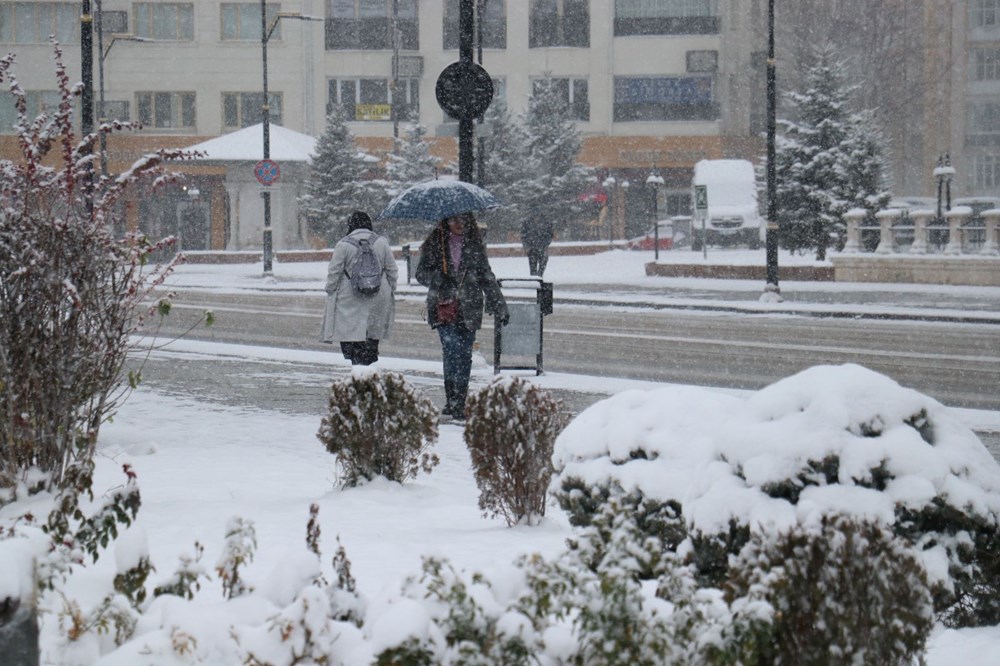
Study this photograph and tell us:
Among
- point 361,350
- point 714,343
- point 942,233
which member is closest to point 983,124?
point 942,233

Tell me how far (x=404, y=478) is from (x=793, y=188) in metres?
30.5

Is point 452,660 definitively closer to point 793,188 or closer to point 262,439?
point 262,439

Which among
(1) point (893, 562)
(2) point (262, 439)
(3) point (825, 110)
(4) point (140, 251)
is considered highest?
(3) point (825, 110)

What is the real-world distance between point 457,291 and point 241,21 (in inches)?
2164

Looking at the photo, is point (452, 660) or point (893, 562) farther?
point (893, 562)

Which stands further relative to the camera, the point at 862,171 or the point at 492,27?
the point at 492,27

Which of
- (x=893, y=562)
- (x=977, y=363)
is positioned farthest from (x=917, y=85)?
(x=893, y=562)

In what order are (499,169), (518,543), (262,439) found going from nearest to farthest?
(518,543) → (262,439) → (499,169)

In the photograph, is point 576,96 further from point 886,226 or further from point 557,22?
point 886,226

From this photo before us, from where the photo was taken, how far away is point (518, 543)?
6.70 meters

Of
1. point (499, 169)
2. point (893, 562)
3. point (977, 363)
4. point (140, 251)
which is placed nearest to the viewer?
point (893, 562)

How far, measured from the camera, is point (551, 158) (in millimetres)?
50594

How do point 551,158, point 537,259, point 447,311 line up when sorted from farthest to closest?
1. point 551,158
2. point 537,259
3. point 447,311

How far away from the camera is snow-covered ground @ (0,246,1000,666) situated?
14.1 feet
